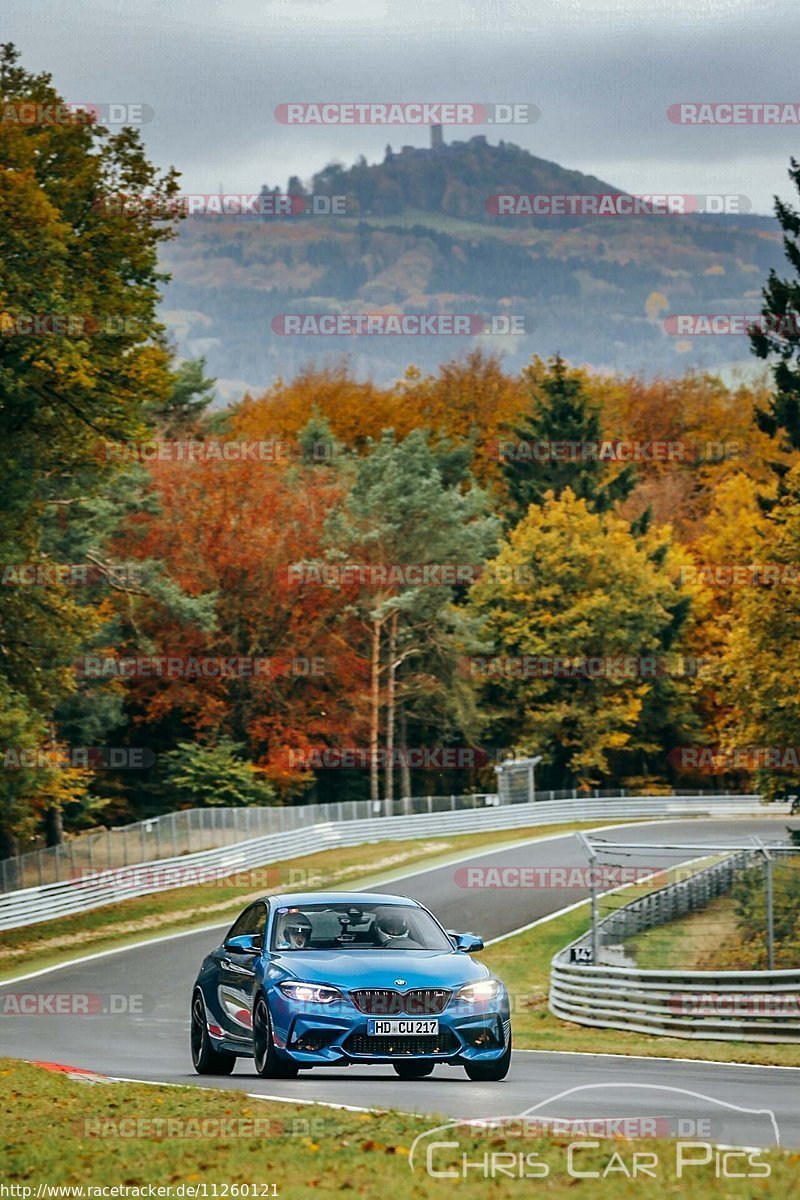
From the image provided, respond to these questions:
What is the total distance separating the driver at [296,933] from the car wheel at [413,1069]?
4.00ft

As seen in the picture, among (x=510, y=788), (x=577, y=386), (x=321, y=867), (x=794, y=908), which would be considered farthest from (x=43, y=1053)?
(x=577, y=386)

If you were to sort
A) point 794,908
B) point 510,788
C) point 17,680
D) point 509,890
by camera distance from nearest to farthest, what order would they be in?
point 794,908, point 17,680, point 509,890, point 510,788

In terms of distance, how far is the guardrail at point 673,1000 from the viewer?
77.3ft

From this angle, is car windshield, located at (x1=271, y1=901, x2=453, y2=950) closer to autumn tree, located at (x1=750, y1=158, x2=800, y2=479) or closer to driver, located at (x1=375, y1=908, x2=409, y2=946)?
driver, located at (x1=375, y1=908, x2=409, y2=946)

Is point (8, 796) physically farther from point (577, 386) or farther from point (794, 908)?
point (577, 386)

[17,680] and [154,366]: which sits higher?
[154,366]

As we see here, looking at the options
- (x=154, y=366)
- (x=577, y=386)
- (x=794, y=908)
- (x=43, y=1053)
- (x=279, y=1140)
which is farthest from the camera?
(x=577, y=386)

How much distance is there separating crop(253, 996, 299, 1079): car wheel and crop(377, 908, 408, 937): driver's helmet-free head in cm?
125

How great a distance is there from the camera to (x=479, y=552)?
81.7m

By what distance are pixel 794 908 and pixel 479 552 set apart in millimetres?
50463

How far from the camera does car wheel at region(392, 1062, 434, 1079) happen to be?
46.7ft

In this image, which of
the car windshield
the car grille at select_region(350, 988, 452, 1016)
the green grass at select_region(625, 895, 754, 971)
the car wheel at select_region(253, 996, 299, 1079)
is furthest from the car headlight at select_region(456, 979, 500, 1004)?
the green grass at select_region(625, 895, 754, 971)

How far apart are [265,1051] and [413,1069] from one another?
1.26 metres

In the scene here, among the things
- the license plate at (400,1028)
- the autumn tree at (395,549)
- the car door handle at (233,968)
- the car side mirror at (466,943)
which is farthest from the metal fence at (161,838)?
the license plate at (400,1028)
